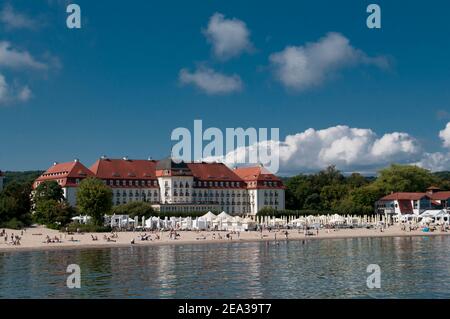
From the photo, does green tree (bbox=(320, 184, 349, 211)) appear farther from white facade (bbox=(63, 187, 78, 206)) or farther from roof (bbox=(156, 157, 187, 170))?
white facade (bbox=(63, 187, 78, 206))

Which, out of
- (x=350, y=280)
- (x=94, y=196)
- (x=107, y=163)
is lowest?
(x=350, y=280)

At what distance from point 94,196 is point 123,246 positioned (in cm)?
1969

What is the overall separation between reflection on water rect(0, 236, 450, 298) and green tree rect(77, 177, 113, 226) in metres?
24.4

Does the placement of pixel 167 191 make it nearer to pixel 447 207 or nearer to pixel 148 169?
pixel 148 169

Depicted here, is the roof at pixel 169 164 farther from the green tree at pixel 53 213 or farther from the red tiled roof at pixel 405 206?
the red tiled roof at pixel 405 206

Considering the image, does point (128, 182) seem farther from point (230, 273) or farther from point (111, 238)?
point (230, 273)

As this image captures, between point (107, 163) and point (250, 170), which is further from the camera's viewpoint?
point (250, 170)

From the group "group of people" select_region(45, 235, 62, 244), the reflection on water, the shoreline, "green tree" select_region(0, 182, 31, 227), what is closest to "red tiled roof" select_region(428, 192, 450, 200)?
the shoreline

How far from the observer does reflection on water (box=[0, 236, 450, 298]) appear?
35125mm

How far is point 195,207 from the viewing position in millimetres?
127500

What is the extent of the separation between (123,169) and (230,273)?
8845 centimetres

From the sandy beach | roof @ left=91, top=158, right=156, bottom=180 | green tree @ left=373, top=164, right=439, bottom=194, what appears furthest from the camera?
green tree @ left=373, top=164, right=439, bottom=194
